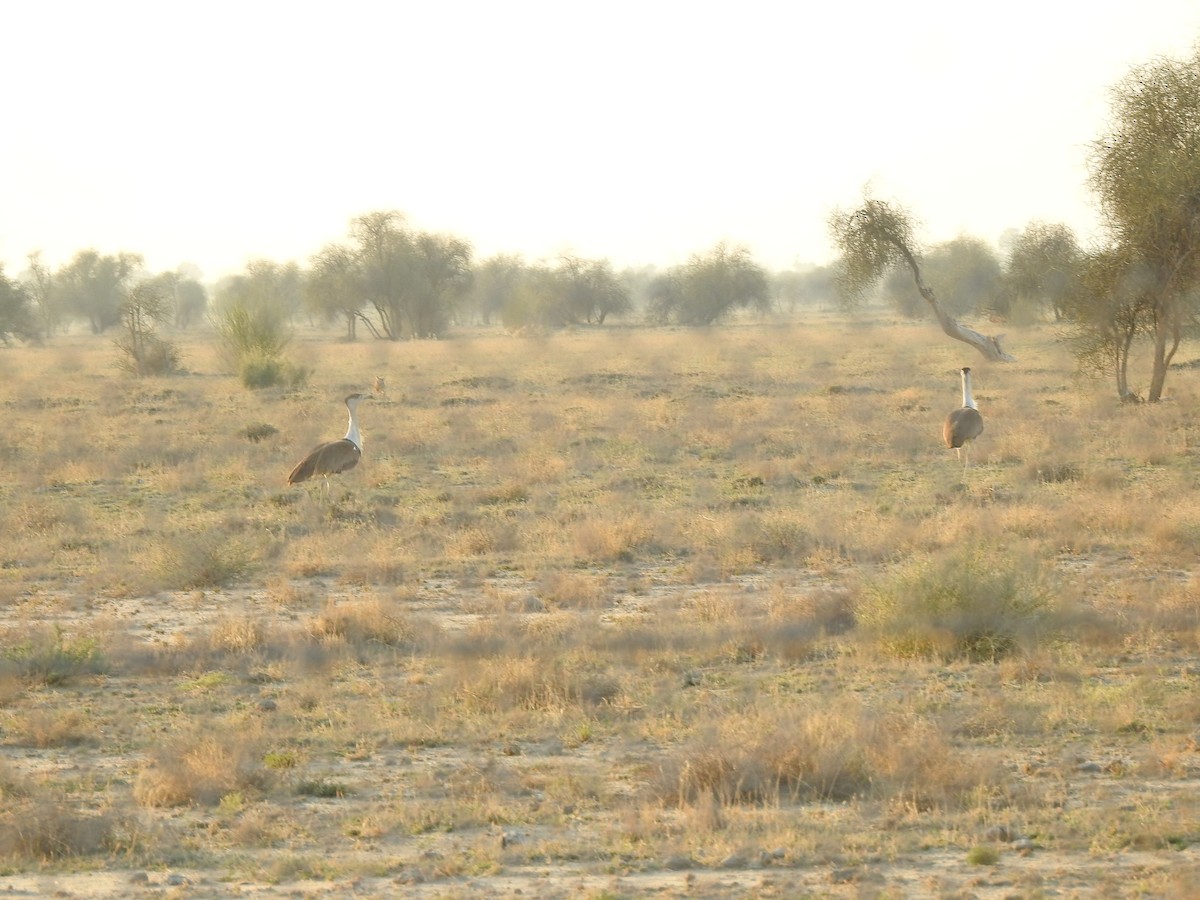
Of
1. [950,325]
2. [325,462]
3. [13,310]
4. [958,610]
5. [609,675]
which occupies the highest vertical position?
[13,310]

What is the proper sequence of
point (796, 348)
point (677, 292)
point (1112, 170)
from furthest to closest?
point (677, 292) → point (796, 348) → point (1112, 170)

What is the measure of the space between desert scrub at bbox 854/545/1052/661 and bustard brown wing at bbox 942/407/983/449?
8149 mm

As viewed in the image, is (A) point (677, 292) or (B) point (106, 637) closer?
(B) point (106, 637)

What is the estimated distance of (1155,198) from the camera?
21.6 meters

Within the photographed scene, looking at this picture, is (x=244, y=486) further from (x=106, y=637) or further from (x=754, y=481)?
(x=106, y=637)

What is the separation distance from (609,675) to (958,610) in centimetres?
223

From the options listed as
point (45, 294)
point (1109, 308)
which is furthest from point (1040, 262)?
point (45, 294)

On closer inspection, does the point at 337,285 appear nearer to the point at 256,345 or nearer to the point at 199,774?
the point at 256,345

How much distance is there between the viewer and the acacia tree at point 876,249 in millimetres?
23359

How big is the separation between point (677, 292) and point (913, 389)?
5357 cm

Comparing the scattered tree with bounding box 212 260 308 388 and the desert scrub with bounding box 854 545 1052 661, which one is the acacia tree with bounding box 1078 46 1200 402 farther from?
the scattered tree with bounding box 212 260 308 388

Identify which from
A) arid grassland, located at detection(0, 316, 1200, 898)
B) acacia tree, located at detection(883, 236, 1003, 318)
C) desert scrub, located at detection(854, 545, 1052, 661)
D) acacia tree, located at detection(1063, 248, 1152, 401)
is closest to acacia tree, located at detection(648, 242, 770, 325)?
acacia tree, located at detection(883, 236, 1003, 318)

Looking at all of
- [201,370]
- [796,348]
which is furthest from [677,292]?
[201,370]

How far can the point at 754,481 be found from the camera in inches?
689
